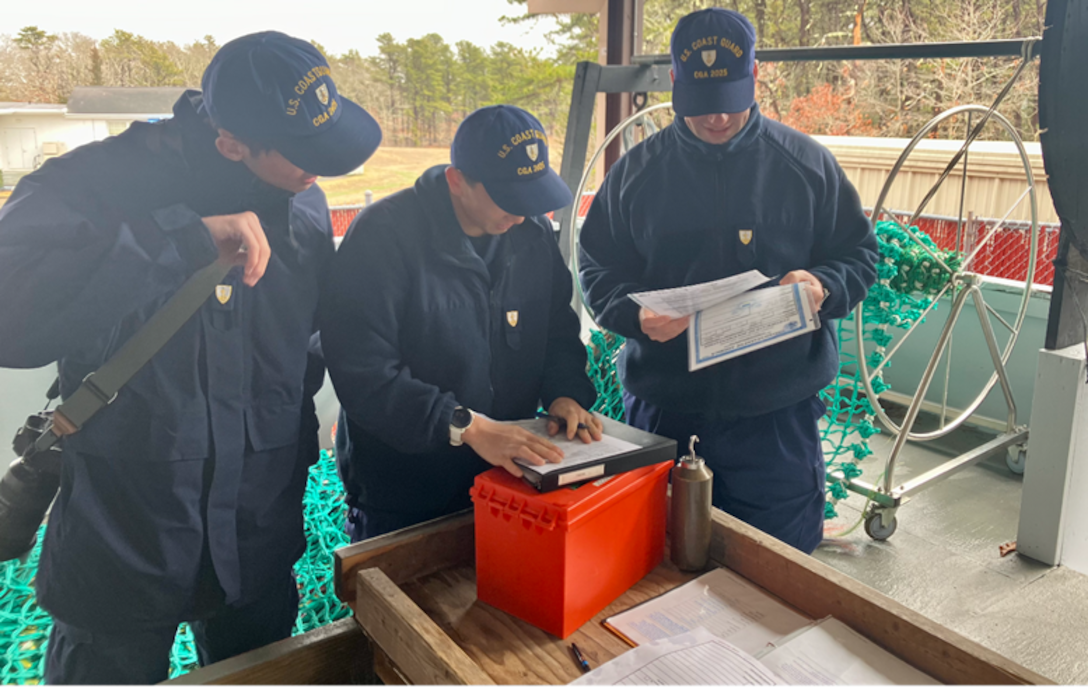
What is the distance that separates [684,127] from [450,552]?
3.81ft

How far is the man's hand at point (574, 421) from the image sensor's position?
1360 mm

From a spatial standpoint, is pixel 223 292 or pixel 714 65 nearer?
pixel 223 292

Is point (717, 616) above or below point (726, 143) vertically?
below

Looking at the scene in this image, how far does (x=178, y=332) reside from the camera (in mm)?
1218

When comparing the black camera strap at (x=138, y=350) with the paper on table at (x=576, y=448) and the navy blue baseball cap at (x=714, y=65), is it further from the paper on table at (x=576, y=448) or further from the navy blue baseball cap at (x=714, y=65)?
the navy blue baseball cap at (x=714, y=65)

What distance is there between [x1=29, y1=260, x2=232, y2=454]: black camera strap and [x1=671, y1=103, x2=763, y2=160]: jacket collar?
1.14 metres

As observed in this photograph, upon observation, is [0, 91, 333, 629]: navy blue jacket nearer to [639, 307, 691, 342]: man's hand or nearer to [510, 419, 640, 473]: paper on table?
[510, 419, 640, 473]: paper on table

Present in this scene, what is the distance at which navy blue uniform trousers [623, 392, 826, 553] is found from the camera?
6.20 ft

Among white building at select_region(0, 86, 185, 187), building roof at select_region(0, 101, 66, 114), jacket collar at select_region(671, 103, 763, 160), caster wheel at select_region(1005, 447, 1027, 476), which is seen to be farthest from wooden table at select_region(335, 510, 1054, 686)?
caster wheel at select_region(1005, 447, 1027, 476)

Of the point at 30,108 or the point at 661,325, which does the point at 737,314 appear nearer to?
the point at 661,325

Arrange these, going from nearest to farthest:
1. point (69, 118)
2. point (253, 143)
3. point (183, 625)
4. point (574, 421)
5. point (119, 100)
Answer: point (253, 143) < point (574, 421) < point (69, 118) < point (119, 100) < point (183, 625)

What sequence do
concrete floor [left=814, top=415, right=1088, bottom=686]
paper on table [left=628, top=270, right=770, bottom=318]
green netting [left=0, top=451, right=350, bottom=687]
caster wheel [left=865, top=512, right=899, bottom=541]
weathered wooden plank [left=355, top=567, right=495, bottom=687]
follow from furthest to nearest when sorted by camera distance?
1. caster wheel [left=865, top=512, right=899, bottom=541]
2. concrete floor [left=814, top=415, right=1088, bottom=686]
3. green netting [left=0, top=451, right=350, bottom=687]
4. paper on table [left=628, top=270, right=770, bottom=318]
5. weathered wooden plank [left=355, top=567, right=495, bottom=687]

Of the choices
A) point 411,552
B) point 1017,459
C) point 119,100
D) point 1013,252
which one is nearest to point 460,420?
point 411,552

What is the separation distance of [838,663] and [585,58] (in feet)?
19.1
